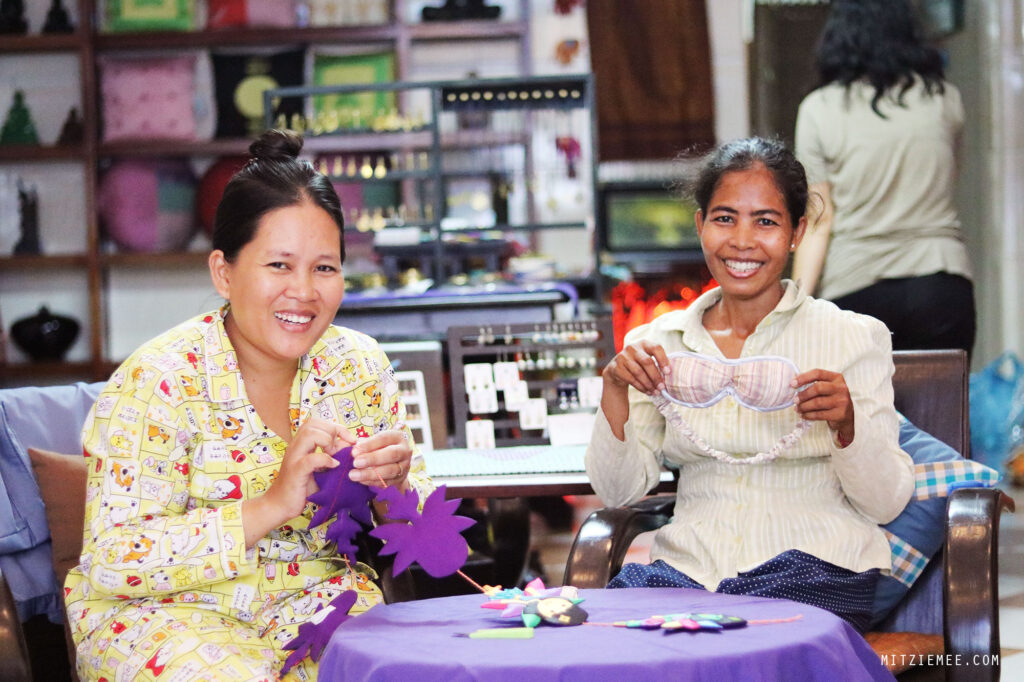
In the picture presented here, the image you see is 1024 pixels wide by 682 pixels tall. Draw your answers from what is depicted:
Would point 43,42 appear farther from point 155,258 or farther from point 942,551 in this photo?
point 942,551

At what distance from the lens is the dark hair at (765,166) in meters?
2.36

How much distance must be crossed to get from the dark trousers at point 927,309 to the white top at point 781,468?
127 cm

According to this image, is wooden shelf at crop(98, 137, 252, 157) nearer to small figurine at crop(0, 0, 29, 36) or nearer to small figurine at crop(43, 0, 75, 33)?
small figurine at crop(43, 0, 75, 33)

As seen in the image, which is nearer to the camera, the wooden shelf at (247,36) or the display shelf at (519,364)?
the display shelf at (519,364)

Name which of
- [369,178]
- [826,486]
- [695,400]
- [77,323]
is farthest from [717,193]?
[77,323]

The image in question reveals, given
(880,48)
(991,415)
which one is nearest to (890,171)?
(880,48)

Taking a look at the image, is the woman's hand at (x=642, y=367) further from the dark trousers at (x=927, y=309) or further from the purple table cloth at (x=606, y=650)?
the dark trousers at (x=927, y=309)

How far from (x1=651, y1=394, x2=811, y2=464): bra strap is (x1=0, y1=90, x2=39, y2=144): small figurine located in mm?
6192

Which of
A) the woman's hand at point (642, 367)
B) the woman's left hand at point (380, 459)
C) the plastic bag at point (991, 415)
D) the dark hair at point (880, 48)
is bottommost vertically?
the plastic bag at point (991, 415)

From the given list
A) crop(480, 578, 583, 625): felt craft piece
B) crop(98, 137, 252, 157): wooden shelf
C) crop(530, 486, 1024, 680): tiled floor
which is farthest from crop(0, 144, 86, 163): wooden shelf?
crop(480, 578, 583, 625): felt craft piece

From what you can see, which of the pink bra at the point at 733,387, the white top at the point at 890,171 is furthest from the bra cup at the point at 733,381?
the white top at the point at 890,171

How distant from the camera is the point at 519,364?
328cm

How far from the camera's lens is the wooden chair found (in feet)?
6.50

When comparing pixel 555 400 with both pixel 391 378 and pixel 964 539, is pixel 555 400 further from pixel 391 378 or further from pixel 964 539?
pixel 964 539
